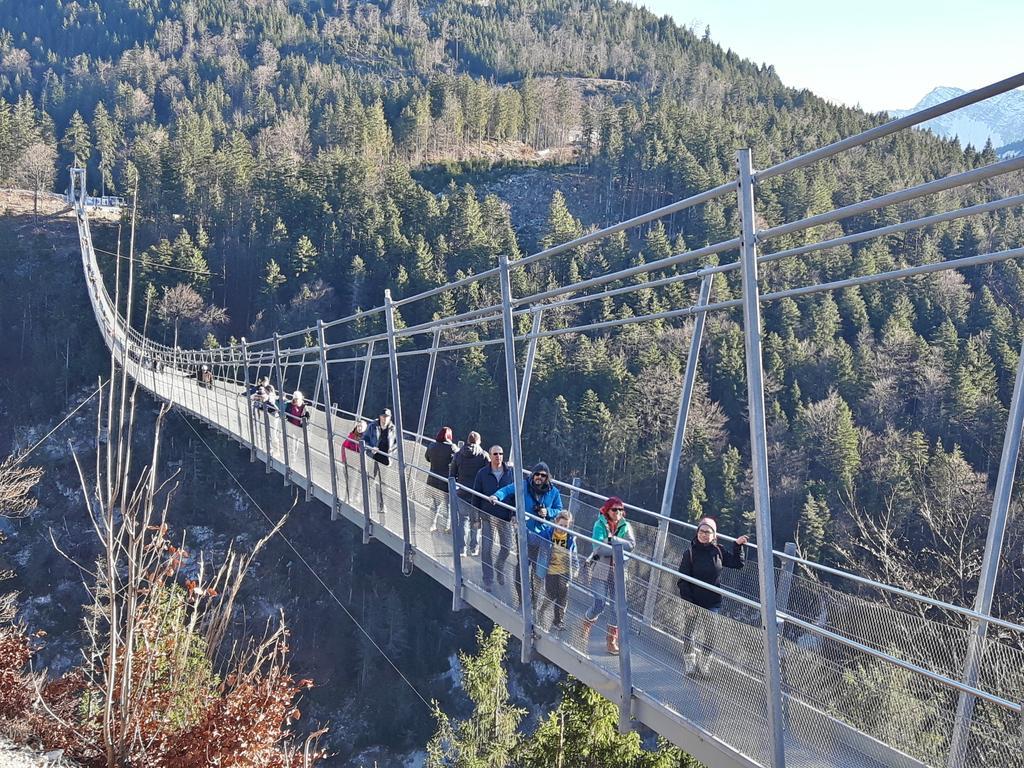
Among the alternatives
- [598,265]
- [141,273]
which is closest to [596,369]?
[598,265]

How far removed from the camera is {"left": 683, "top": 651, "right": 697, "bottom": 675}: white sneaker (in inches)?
142

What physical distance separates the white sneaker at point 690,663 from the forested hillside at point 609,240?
8.62ft

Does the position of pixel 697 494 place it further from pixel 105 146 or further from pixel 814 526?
pixel 105 146

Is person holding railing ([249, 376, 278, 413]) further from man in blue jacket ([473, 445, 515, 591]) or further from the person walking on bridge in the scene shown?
man in blue jacket ([473, 445, 515, 591])

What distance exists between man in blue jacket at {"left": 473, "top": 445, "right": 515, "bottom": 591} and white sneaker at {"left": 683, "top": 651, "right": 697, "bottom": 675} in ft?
4.78

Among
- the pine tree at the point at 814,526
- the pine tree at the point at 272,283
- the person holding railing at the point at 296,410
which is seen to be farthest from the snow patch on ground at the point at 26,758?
the pine tree at the point at 272,283

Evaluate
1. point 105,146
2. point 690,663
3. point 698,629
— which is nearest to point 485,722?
point 690,663

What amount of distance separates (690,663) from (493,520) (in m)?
1.72

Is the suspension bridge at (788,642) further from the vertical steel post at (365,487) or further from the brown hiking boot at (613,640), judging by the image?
the vertical steel post at (365,487)

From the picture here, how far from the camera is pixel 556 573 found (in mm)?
4547

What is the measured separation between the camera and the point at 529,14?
11938 cm

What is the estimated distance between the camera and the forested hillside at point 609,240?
28.7 metres

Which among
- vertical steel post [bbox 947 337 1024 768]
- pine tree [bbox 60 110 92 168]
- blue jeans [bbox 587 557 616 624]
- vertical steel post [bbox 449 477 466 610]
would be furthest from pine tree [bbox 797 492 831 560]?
pine tree [bbox 60 110 92 168]

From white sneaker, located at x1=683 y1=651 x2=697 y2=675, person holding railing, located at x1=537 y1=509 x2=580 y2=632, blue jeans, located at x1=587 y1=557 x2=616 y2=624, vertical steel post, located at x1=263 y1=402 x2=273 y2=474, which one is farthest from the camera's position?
vertical steel post, located at x1=263 y1=402 x2=273 y2=474
